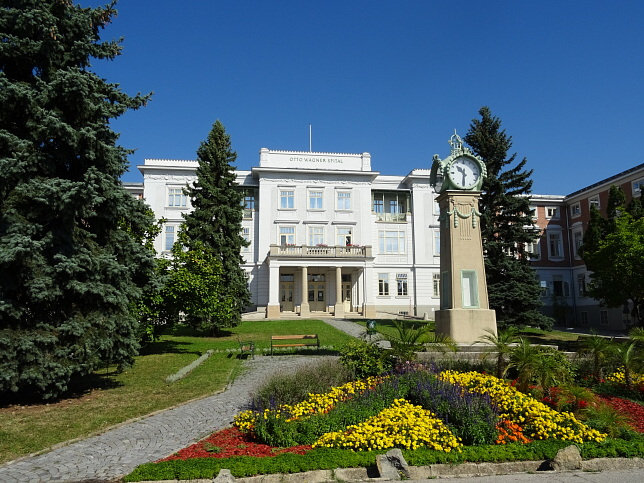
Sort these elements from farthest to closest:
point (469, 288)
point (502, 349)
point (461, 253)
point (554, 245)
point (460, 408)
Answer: point (554, 245) → point (461, 253) → point (469, 288) → point (502, 349) → point (460, 408)

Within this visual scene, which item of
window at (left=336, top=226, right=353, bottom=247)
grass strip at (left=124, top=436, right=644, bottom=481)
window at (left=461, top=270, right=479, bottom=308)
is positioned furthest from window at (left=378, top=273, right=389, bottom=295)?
grass strip at (left=124, top=436, right=644, bottom=481)

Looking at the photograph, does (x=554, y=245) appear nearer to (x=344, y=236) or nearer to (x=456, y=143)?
(x=344, y=236)

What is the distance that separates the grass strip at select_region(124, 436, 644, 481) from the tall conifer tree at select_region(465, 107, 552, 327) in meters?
17.7

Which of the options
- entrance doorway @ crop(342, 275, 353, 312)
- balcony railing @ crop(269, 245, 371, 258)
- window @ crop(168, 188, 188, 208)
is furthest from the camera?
entrance doorway @ crop(342, 275, 353, 312)

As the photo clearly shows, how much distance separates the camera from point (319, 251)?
1496 inches

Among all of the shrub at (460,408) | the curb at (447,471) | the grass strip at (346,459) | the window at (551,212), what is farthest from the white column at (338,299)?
the curb at (447,471)

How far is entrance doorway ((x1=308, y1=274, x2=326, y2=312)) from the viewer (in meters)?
40.6

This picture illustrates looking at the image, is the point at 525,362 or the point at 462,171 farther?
the point at 462,171

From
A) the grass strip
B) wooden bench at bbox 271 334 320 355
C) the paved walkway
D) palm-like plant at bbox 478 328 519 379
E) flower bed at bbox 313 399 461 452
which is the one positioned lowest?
the paved walkway

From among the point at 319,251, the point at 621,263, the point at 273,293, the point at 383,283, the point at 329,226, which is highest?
the point at 329,226

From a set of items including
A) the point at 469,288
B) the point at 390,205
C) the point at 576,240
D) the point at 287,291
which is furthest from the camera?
the point at 390,205

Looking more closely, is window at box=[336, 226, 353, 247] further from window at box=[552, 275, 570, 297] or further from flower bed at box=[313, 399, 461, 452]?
flower bed at box=[313, 399, 461, 452]

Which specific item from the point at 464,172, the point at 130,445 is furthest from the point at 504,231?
the point at 130,445

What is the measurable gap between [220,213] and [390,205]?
21.2 metres
